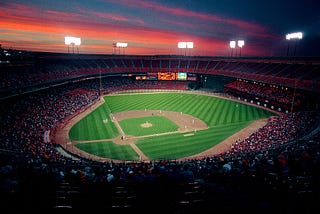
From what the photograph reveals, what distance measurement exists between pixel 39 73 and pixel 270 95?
48873mm

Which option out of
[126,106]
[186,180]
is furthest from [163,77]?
[186,180]

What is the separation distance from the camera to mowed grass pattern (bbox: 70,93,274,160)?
26031mm

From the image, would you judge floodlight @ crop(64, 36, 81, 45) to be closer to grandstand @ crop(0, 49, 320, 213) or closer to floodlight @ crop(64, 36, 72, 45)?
floodlight @ crop(64, 36, 72, 45)

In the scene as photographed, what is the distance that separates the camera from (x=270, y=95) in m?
46.2

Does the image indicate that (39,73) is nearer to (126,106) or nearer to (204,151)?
(126,106)

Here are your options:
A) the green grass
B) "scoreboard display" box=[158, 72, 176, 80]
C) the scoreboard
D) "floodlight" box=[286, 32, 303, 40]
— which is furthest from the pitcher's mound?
"floodlight" box=[286, 32, 303, 40]

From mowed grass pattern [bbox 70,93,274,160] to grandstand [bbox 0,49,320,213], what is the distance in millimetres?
4052

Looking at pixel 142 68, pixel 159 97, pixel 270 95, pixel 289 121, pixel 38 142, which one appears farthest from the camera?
pixel 142 68

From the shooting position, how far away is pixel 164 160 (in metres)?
17.8

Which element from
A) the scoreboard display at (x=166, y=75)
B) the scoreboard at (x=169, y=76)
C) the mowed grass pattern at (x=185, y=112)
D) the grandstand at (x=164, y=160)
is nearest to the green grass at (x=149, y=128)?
the mowed grass pattern at (x=185, y=112)

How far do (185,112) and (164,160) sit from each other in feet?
82.6

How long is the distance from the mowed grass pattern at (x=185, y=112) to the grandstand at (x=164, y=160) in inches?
160

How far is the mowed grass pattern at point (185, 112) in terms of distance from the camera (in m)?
26.0

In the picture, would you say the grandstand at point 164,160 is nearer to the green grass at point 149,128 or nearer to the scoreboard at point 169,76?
the scoreboard at point 169,76
